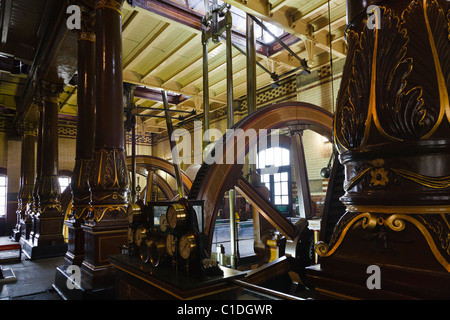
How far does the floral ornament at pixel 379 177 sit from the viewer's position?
0.85 meters

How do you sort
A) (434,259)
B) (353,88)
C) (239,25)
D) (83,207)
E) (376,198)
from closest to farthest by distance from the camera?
1. (434,259)
2. (376,198)
3. (353,88)
4. (83,207)
5. (239,25)

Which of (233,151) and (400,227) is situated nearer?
(400,227)

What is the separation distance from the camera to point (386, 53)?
885 mm

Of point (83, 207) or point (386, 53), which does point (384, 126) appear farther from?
point (83, 207)

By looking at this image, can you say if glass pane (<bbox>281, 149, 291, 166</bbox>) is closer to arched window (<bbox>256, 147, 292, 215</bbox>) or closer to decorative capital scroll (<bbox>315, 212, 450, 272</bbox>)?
arched window (<bbox>256, 147, 292, 215</bbox>)

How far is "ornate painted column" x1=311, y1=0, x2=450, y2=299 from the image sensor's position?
77 cm

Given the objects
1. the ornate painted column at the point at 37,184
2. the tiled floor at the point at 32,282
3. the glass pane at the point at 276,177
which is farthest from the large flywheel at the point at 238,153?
the glass pane at the point at 276,177

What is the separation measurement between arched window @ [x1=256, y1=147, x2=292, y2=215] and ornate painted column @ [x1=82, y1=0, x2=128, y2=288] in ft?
26.1

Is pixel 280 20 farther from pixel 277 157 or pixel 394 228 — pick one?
pixel 394 228

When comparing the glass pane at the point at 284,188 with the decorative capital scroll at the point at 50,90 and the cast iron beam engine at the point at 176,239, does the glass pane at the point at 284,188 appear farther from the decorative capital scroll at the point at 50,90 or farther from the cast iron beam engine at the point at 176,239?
the cast iron beam engine at the point at 176,239

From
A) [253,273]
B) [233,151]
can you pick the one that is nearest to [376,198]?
[253,273]

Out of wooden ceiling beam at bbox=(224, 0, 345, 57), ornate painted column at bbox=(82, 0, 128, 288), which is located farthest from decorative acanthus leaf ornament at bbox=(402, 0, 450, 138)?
wooden ceiling beam at bbox=(224, 0, 345, 57)

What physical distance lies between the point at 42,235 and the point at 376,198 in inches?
268

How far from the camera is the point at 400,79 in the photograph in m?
0.84
